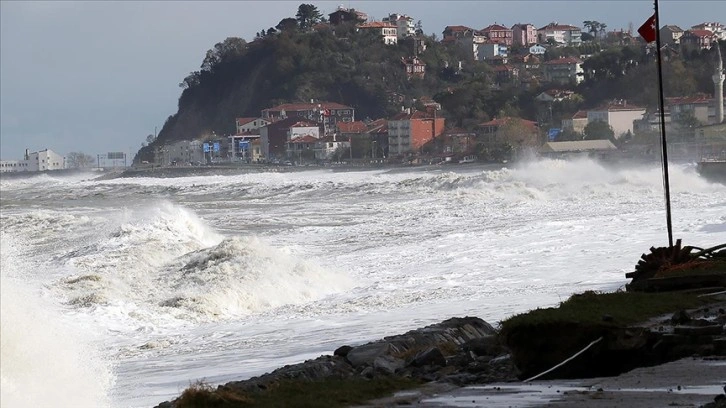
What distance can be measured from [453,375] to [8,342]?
6.59 m

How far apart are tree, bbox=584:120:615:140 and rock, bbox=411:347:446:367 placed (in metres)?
113

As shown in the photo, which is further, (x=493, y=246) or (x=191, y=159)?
(x=191, y=159)

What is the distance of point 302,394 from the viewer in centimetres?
1063

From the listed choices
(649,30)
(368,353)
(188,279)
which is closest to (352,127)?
(188,279)

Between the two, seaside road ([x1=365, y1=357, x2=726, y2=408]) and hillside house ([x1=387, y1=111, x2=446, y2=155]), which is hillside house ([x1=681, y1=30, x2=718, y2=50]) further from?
seaside road ([x1=365, y1=357, x2=726, y2=408])

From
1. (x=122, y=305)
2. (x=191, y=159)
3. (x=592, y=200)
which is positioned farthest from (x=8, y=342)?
(x=191, y=159)

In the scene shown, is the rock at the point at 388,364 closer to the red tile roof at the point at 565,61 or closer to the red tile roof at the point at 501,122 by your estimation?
the red tile roof at the point at 501,122

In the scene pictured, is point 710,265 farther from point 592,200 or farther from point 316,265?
point 592,200

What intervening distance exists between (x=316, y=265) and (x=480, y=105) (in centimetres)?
12831

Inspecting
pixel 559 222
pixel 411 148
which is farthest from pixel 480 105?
pixel 559 222

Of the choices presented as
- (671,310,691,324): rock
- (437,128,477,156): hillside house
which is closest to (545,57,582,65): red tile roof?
(437,128,477,156): hillside house

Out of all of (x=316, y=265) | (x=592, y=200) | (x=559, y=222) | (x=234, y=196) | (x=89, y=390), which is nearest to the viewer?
(x=89, y=390)

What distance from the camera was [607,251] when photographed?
99.5 feet

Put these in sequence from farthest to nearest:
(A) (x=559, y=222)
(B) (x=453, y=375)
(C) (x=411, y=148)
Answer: (C) (x=411, y=148) → (A) (x=559, y=222) → (B) (x=453, y=375)
